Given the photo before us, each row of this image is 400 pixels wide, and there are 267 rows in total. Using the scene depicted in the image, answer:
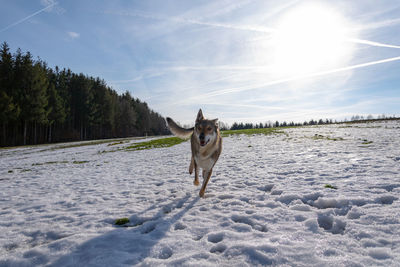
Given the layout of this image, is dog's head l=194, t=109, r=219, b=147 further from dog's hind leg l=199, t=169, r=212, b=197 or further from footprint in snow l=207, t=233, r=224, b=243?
footprint in snow l=207, t=233, r=224, b=243

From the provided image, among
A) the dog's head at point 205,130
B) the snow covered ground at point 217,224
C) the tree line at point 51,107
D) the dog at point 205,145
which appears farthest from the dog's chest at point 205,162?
the tree line at point 51,107

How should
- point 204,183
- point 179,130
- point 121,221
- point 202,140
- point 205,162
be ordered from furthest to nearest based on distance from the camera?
point 179,130
point 205,162
point 204,183
point 202,140
point 121,221

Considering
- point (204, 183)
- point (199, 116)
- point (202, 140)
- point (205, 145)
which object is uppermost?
point (199, 116)

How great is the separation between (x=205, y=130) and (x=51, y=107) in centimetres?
5050

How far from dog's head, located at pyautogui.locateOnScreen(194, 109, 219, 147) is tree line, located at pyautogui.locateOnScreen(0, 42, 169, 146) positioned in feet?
48.3

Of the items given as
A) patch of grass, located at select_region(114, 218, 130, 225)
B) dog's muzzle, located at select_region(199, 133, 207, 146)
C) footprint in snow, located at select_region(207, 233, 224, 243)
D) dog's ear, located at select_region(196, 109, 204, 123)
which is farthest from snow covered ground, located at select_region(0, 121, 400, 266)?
dog's ear, located at select_region(196, 109, 204, 123)

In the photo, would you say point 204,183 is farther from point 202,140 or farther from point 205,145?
point 202,140

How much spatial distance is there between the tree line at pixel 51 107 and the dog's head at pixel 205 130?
48.3ft

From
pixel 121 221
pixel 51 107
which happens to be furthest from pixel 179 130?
pixel 51 107

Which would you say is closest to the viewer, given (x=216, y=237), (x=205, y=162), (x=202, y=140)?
(x=216, y=237)

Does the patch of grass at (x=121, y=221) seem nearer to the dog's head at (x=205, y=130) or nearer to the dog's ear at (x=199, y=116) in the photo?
the dog's head at (x=205, y=130)

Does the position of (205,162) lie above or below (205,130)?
below

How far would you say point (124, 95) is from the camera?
3738 inches

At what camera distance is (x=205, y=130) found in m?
5.84
